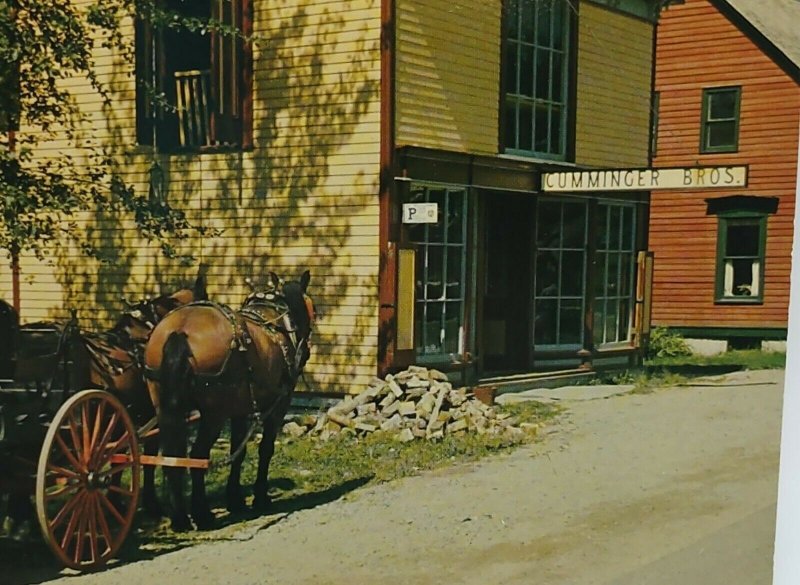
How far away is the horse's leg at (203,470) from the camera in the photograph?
12.0 feet

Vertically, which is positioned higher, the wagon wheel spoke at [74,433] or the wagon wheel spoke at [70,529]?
the wagon wheel spoke at [74,433]

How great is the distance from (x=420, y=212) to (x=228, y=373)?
1373 mm

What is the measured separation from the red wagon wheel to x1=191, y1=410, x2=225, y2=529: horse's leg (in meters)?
0.21

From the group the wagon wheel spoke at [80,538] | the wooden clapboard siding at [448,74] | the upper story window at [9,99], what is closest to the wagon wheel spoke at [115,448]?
the wagon wheel spoke at [80,538]

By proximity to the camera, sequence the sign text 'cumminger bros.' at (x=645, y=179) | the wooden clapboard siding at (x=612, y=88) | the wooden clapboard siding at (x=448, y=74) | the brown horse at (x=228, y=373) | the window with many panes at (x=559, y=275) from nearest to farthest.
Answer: the brown horse at (x=228, y=373), the sign text 'cumminger bros.' at (x=645, y=179), the wooden clapboard siding at (x=448, y=74), the wooden clapboard siding at (x=612, y=88), the window with many panes at (x=559, y=275)

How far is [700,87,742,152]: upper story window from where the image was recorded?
4090mm

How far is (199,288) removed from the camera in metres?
3.89

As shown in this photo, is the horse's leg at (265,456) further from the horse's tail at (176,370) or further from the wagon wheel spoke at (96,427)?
the wagon wheel spoke at (96,427)

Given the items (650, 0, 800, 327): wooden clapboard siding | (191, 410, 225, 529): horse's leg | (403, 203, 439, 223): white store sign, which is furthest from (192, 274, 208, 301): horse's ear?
(650, 0, 800, 327): wooden clapboard siding

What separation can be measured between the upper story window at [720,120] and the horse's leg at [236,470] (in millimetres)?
2228

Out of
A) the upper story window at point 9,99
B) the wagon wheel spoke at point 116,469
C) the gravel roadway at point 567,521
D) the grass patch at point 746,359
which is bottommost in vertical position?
the gravel roadway at point 567,521

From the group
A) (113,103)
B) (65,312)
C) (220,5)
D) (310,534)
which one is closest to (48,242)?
(65,312)

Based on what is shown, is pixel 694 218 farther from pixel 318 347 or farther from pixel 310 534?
pixel 310 534

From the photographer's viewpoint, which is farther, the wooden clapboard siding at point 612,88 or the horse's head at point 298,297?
the wooden clapboard siding at point 612,88
